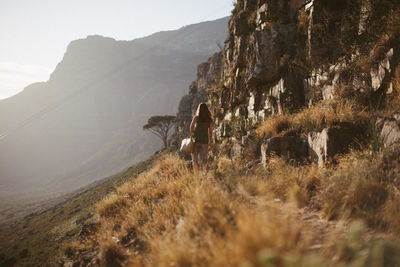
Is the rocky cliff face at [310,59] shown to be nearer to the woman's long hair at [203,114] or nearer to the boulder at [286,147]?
the boulder at [286,147]

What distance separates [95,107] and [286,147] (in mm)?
173906

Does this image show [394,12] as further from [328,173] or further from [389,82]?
[328,173]

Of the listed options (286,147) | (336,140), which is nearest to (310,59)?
→ (286,147)

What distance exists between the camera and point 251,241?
1.41 metres

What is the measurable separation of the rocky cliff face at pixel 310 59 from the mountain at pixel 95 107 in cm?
8211

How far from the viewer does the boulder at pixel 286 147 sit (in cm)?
508

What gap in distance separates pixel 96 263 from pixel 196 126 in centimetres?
374

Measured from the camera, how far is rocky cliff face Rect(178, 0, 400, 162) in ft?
16.0

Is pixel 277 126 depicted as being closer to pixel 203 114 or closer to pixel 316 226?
pixel 203 114

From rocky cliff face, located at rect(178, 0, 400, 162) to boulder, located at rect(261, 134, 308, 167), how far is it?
6cm

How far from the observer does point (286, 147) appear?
5.31 m

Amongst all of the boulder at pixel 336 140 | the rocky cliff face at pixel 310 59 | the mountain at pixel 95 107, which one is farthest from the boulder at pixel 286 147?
the mountain at pixel 95 107

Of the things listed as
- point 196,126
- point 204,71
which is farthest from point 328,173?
point 204,71

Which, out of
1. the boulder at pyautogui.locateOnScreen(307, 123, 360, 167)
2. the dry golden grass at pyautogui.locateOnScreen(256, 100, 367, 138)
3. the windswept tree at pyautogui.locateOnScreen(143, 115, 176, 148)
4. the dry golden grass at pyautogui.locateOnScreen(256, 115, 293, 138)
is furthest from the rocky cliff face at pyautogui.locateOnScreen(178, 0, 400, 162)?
the windswept tree at pyautogui.locateOnScreen(143, 115, 176, 148)
